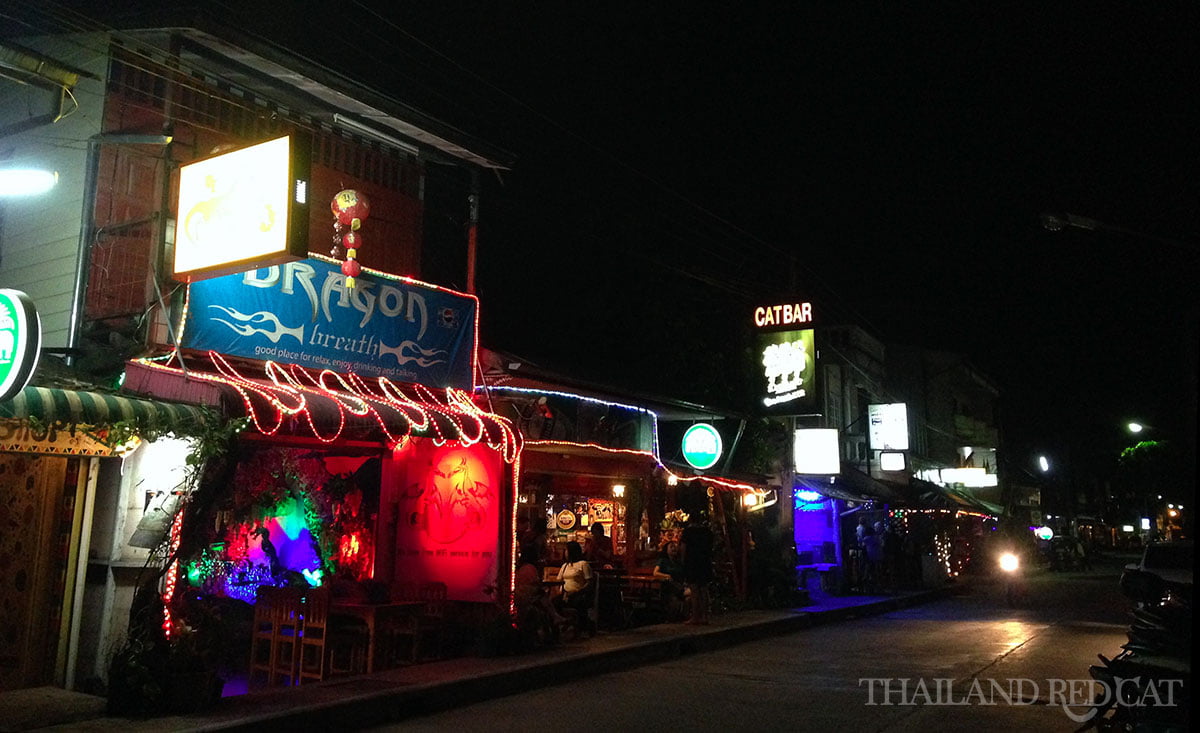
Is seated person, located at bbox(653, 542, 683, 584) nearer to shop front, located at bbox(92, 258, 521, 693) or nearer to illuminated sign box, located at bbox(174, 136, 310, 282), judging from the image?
shop front, located at bbox(92, 258, 521, 693)

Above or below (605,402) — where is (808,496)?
below

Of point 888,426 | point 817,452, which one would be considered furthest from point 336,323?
point 888,426

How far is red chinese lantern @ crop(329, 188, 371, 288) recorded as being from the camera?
1180 cm

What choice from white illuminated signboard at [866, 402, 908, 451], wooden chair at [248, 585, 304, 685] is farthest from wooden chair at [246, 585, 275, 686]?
white illuminated signboard at [866, 402, 908, 451]

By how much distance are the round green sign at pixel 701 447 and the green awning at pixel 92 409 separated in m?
11.5

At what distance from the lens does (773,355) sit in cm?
2302

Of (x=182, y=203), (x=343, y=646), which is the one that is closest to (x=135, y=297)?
(x=182, y=203)

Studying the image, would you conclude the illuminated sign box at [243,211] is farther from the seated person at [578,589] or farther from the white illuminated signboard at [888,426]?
the white illuminated signboard at [888,426]

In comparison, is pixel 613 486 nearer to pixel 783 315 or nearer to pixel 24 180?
pixel 783 315

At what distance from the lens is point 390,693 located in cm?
953

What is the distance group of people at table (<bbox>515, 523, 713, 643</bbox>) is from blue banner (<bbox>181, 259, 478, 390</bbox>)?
316 cm

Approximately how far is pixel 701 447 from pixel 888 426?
15.6 metres

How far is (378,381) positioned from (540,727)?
5.60 meters

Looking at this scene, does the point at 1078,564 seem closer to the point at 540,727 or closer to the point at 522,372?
the point at 522,372
